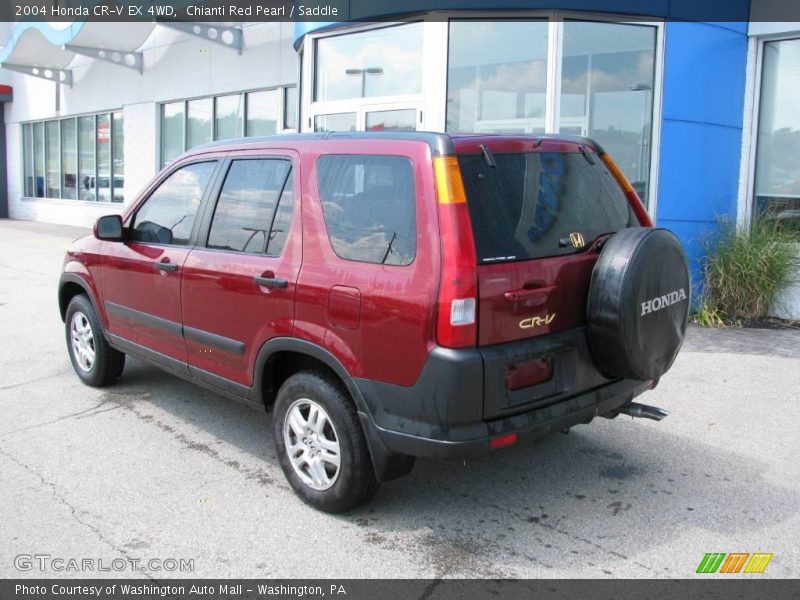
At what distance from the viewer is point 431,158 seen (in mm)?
3309

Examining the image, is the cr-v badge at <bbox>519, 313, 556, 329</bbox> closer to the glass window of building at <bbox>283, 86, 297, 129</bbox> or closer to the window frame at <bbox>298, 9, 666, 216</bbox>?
the window frame at <bbox>298, 9, 666, 216</bbox>

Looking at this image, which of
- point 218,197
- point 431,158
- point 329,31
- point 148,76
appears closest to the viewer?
point 431,158

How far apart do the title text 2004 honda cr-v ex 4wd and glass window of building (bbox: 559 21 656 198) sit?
489 cm

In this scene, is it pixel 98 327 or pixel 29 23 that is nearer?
pixel 98 327

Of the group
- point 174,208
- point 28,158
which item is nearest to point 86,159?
point 28,158

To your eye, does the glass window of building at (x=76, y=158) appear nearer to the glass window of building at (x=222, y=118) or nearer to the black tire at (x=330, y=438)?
the glass window of building at (x=222, y=118)

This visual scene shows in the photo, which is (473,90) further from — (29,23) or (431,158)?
(29,23)

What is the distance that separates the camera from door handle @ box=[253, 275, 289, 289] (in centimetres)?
379

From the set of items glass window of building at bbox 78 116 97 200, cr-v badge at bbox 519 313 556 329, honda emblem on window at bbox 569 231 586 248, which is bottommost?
cr-v badge at bbox 519 313 556 329

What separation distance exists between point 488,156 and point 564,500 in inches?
73.7

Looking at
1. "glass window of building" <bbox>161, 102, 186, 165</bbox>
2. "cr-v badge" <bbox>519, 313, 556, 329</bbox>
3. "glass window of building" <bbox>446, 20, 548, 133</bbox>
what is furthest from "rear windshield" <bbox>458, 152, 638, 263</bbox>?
"glass window of building" <bbox>161, 102, 186, 165</bbox>

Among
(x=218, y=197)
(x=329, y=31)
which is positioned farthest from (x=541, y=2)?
(x=218, y=197)

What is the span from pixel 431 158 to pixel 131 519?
7.53 ft

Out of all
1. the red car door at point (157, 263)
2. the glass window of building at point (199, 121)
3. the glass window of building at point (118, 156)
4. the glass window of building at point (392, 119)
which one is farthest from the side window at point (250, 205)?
the glass window of building at point (118, 156)
